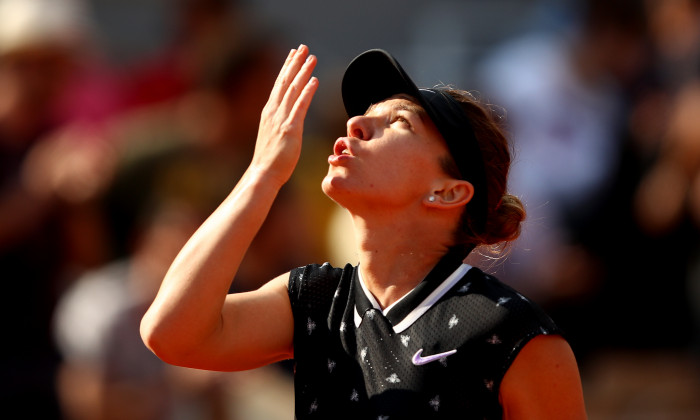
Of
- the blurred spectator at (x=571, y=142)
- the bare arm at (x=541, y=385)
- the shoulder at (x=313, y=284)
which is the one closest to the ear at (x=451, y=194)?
the shoulder at (x=313, y=284)

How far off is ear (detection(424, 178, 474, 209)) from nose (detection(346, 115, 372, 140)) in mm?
238

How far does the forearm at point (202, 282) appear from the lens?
8.66 ft

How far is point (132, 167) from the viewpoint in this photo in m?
5.60

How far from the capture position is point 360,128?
2840 millimetres

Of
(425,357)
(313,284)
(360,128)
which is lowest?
(425,357)

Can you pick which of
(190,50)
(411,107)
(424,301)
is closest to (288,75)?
(411,107)

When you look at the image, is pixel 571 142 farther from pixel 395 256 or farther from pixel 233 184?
pixel 395 256

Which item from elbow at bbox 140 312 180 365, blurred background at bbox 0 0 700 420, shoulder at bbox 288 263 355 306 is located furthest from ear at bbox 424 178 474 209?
blurred background at bbox 0 0 700 420

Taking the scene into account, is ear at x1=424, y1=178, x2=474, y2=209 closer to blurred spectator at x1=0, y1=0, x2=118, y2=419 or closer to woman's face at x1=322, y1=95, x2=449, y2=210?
woman's face at x1=322, y1=95, x2=449, y2=210

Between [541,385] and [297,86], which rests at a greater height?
[297,86]

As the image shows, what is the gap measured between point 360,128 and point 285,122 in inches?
8.0

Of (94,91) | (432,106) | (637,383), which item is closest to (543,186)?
(637,383)

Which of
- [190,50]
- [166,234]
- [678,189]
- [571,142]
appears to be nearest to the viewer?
[166,234]

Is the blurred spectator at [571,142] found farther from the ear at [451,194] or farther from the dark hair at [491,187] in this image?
the ear at [451,194]
